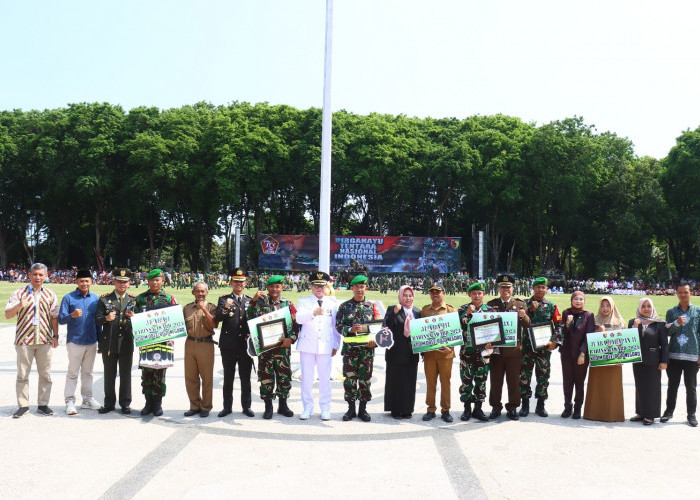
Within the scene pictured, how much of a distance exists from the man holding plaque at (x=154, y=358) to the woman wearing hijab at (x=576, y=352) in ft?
17.1

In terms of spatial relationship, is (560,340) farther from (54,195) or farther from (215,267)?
(215,267)

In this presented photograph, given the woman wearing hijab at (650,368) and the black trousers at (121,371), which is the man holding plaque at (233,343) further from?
the woman wearing hijab at (650,368)

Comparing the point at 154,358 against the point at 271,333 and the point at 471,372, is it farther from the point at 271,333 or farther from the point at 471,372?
the point at 471,372

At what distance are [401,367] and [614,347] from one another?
2.76 metres

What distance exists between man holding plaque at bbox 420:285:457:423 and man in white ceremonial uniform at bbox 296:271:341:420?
1.26 metres

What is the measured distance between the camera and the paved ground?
16.2 feet

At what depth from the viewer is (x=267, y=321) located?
23.8 feet

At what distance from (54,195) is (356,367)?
151ft

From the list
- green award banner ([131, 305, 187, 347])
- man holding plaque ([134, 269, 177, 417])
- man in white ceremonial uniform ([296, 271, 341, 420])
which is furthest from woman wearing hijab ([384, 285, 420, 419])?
man holding plaque ([134, 269, 177, 417])

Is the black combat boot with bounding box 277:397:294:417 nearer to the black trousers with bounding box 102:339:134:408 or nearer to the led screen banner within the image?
the black trousers with bounding box 102:339:134:408

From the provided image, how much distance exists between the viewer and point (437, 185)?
46250 mm

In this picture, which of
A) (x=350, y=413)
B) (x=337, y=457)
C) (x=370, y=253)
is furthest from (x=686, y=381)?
(x=370, y=253)

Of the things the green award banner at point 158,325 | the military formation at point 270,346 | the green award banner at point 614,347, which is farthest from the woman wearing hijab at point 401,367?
the green award banner at point 158,325

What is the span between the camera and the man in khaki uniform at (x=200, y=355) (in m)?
7.39
